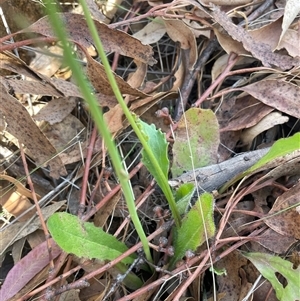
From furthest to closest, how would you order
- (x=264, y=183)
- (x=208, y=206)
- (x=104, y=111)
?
(x=104, y=111) → (x=264, y=183) → (x=208, y=206)

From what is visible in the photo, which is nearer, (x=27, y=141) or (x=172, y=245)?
(x=172, y=245)

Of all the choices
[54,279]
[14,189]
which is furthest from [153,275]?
[14,189]

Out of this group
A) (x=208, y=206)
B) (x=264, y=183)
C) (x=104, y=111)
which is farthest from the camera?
(x=104, y=111)

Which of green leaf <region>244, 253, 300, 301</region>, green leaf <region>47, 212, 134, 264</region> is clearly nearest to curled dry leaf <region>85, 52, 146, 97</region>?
green leaf <region>47, 212, 134, 264</region>

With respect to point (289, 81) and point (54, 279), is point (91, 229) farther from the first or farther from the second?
point (289, 81)

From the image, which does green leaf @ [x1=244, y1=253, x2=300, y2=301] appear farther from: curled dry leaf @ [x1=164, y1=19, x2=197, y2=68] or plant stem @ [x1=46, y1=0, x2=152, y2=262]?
curled dry leaf @ [x1=164, y1=19, x2=197, y2=68]
